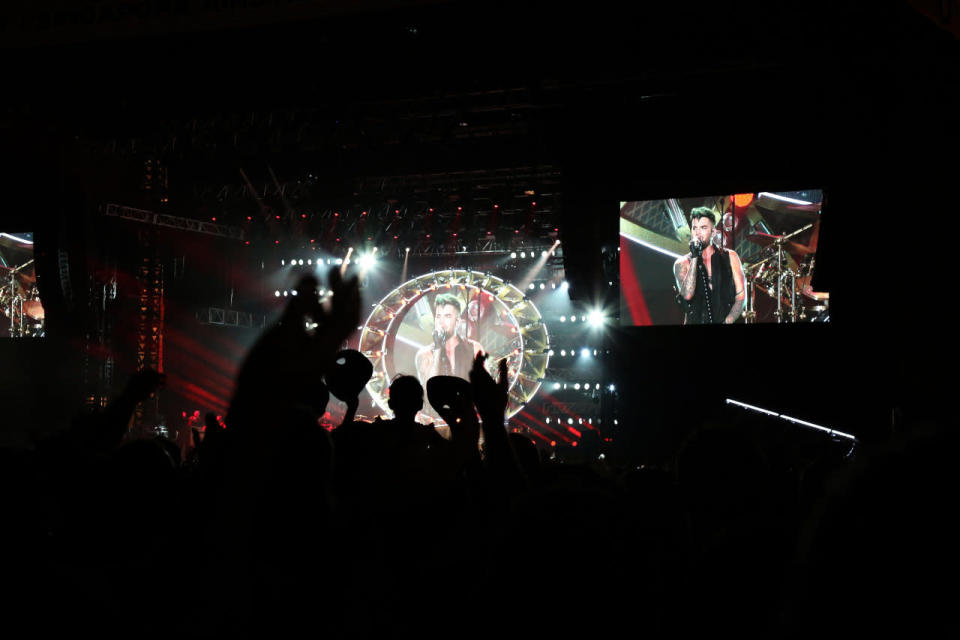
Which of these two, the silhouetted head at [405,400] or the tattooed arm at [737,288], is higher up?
the tattooed arm at [737,288]

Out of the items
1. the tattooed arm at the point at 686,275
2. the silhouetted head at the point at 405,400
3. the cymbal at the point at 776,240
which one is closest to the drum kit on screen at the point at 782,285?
the cymbal at the point at 776,240

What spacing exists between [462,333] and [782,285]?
6994 millimetres

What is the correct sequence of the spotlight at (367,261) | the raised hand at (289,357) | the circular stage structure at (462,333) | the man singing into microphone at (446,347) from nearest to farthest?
the raised hand at (289,357) < the man singing into microphone at (446,347) < the circular stage structure at (462,333) < the spotlight at (367,261)

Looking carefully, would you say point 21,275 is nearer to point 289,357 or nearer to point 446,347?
point 446,347

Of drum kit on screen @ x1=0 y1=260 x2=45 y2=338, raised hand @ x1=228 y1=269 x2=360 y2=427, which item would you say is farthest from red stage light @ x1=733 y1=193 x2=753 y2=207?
drum kit on screen @ x1=0 y1=260 x2=45 y2=338

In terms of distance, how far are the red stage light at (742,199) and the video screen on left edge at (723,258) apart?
0.01 meters

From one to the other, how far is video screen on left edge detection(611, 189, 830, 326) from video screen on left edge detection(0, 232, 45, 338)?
32.2 ft

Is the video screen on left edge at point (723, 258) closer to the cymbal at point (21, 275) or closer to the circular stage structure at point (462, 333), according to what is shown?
the circular stage structure at point (462, 333)

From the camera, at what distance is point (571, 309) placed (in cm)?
1590

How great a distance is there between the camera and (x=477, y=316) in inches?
601

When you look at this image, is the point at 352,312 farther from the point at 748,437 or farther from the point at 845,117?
the point at 845,117

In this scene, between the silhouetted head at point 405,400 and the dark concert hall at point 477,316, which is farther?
the silhouetted head at point 405,400

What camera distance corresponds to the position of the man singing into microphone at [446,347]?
15.0m

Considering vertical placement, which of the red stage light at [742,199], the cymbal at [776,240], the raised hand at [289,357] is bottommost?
Answer: the raised hand at [289,357]
